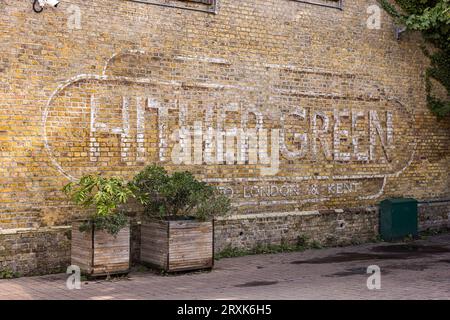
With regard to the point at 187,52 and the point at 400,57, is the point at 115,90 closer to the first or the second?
the point at 187,52

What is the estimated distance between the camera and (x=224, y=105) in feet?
39.8

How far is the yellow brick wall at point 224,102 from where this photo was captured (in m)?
10.1

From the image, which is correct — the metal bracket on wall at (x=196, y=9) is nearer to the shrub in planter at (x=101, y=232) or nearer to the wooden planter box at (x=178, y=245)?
the shrub in planter at (x=101, y=232)

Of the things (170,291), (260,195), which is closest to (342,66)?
(260,195)

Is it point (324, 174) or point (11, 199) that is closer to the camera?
point (11, 199)

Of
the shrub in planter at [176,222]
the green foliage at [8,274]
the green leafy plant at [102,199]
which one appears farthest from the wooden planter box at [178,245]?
the green foliage at [8,274]

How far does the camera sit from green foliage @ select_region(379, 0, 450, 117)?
542 inches

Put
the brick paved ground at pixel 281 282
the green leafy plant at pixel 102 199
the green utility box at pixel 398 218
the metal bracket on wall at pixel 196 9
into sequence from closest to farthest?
the brick paved ground at pixel 281 282 → the green leafy plant at pixel 102 199 → the metal bracket on wall at pixel 196 9 → the green utility box at pixel 398 218

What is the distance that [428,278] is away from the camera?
9.76 metres

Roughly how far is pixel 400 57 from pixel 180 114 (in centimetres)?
611

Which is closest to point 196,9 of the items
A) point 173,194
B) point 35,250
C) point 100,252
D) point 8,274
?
point 173,194

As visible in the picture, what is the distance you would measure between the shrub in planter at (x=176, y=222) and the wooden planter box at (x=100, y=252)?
620 mm

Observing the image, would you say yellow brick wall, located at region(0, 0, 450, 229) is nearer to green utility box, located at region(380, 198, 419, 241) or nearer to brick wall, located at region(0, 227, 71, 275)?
brick wall, located at region(0, 227, 71, 275)

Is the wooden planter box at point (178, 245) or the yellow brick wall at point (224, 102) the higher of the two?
the yellow brick wall at point (224, 102)
